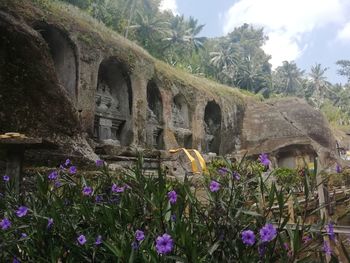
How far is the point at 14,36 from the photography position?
340 inches

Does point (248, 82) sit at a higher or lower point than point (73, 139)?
higher

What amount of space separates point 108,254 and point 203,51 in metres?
46.7

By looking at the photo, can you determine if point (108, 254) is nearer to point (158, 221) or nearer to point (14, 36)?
point (158, 221)

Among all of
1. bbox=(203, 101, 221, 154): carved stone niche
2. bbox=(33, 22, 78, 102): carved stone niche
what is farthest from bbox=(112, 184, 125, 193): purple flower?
bbox=(203, 101, 221, 154): carved stone niche

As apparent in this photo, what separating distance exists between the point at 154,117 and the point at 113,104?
2844 millimetres

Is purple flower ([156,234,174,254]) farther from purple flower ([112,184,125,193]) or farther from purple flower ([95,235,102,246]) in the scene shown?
purple flower ([112,184,125,193])

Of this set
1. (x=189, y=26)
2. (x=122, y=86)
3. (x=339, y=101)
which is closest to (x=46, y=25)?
(x=122, y=86)

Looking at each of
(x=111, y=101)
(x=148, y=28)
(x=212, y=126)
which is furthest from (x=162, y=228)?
(x=148, y=28)

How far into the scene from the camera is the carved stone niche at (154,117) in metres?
20.1

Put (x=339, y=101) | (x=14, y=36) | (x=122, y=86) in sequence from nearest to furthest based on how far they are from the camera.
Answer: (x=14, y=36) < (x=122, y=86) < (x=339, y=101)

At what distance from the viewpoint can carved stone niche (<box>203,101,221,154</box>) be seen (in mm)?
24969

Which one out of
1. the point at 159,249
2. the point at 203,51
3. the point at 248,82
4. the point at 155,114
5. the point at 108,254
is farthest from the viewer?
the point at 203,51

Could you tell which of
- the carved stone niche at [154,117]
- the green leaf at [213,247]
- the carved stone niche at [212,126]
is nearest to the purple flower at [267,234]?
the green leaf at [213,247]

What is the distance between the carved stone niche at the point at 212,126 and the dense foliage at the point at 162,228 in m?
22.3
